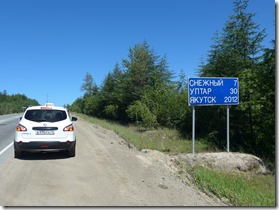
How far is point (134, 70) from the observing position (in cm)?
4484

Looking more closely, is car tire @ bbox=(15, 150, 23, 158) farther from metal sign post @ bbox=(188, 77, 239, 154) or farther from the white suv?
metal sign post @ bbox=(188, 77, 239, 154)

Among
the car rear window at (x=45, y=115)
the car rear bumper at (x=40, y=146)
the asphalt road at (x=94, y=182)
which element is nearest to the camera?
the asphalt road at (x=94, y=182)

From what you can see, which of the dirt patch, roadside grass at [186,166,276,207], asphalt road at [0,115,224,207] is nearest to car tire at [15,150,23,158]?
asphalt road at [0,115,224,207]

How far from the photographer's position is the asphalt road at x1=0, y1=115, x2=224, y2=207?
6910mm

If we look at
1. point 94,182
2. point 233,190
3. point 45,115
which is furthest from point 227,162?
point 45,115

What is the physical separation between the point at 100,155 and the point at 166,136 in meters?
13.3

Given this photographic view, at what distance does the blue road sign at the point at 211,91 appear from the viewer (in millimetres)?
14258

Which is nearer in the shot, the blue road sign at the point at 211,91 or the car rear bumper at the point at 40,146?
the car rear bumper at the point at 40,146

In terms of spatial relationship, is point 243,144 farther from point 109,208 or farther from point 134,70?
point 134,70

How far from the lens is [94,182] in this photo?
8.39 metres

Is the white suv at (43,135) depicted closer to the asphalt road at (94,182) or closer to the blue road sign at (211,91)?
the asphalt road at (94,182)

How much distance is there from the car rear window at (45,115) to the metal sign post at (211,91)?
17.3ft

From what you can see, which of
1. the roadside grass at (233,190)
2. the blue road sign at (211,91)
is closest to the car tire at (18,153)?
the roadside grass at (233,190)

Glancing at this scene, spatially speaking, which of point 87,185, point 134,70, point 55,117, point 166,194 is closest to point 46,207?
point 87,185
